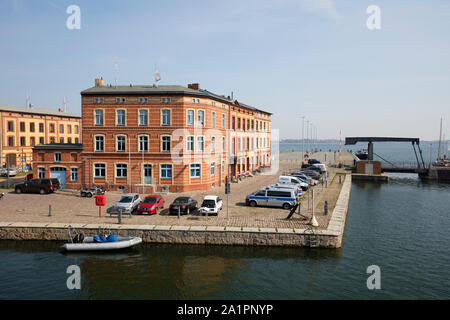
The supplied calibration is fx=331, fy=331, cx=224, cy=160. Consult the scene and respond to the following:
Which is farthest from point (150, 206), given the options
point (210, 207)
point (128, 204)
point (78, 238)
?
point (78, 238)

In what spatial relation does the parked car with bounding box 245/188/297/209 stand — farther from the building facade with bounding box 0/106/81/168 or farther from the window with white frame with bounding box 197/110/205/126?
the building facade with bounding box 0/106/81/168

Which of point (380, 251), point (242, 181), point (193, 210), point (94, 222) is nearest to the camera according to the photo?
point (380, 251)

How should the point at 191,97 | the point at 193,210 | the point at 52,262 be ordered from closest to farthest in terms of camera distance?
the point at 52,262, the point at 193,210, the point at 191,97

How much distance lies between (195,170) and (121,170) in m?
9.35

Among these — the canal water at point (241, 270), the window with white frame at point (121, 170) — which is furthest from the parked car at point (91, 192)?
the canal water at point (241, 270)

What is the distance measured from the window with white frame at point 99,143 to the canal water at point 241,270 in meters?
18.1

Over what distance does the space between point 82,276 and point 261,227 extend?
12.9 m

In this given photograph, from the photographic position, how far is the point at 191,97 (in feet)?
136

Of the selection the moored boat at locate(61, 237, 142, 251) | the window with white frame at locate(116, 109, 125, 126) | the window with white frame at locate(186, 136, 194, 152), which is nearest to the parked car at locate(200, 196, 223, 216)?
the moored boat at locate(61, 237, 142, 251)

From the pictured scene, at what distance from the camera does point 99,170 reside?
42.5 metres

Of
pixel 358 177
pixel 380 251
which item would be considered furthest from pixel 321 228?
pixel 358 177

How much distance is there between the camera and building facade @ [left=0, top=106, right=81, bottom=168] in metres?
70.8

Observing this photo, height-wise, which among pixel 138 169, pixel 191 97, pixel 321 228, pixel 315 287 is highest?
pixel 191 97

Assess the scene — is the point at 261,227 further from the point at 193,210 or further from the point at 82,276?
the point at 82,276
